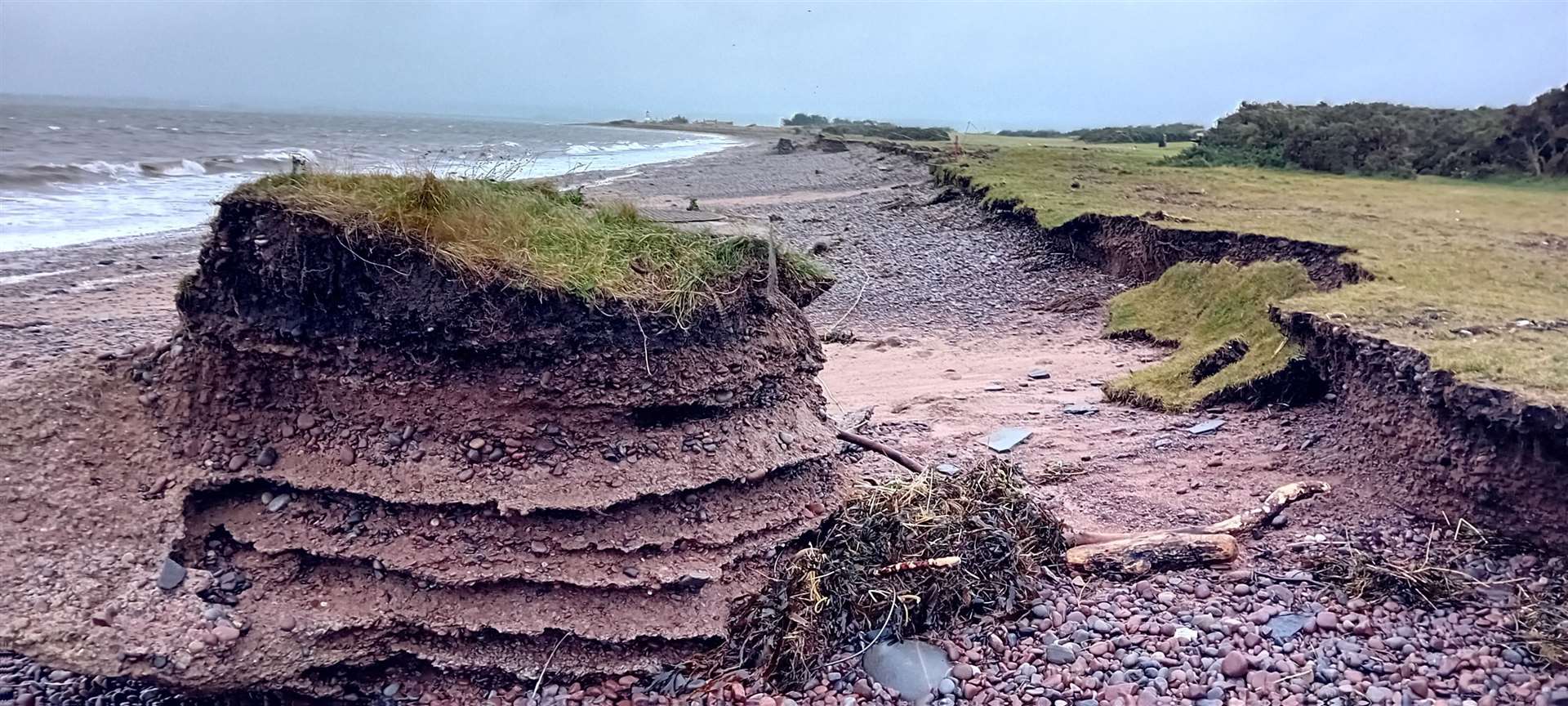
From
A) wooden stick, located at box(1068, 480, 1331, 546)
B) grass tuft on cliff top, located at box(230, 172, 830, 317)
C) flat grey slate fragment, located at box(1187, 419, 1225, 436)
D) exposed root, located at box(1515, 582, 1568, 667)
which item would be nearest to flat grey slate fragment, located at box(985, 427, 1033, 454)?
flat grey slate fragment, located at box(1187, 419, 1225, 436)

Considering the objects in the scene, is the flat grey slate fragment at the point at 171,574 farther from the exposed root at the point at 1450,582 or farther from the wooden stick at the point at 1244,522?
the exposed root at the point at 1450,582

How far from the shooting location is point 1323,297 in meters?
7.48

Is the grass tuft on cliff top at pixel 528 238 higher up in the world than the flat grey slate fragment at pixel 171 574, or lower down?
higher up

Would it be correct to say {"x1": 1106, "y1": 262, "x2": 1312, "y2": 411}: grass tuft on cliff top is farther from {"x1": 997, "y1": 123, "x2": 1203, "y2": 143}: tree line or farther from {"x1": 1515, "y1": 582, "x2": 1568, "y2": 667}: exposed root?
{"x1": 997, "y1": 123, "x2": 1203, "y2": 143}: tree line

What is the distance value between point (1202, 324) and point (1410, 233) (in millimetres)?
3315

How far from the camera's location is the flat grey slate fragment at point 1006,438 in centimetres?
732

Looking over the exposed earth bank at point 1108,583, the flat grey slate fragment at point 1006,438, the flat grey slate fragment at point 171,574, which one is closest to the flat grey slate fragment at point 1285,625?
the exposed earth bank at point 1108,583

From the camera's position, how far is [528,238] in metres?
4.63

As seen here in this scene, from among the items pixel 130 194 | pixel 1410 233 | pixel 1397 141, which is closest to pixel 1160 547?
pixel 1410 233

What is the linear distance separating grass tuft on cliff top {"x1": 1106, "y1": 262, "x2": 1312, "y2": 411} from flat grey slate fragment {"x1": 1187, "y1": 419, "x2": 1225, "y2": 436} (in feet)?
1.44

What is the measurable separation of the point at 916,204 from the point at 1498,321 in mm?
16597

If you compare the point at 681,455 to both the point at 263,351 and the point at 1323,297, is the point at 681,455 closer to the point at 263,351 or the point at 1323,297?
the point at 263,351

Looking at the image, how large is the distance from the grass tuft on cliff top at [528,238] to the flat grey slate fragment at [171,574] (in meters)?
1.72

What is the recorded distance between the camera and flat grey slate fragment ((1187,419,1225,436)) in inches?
277
